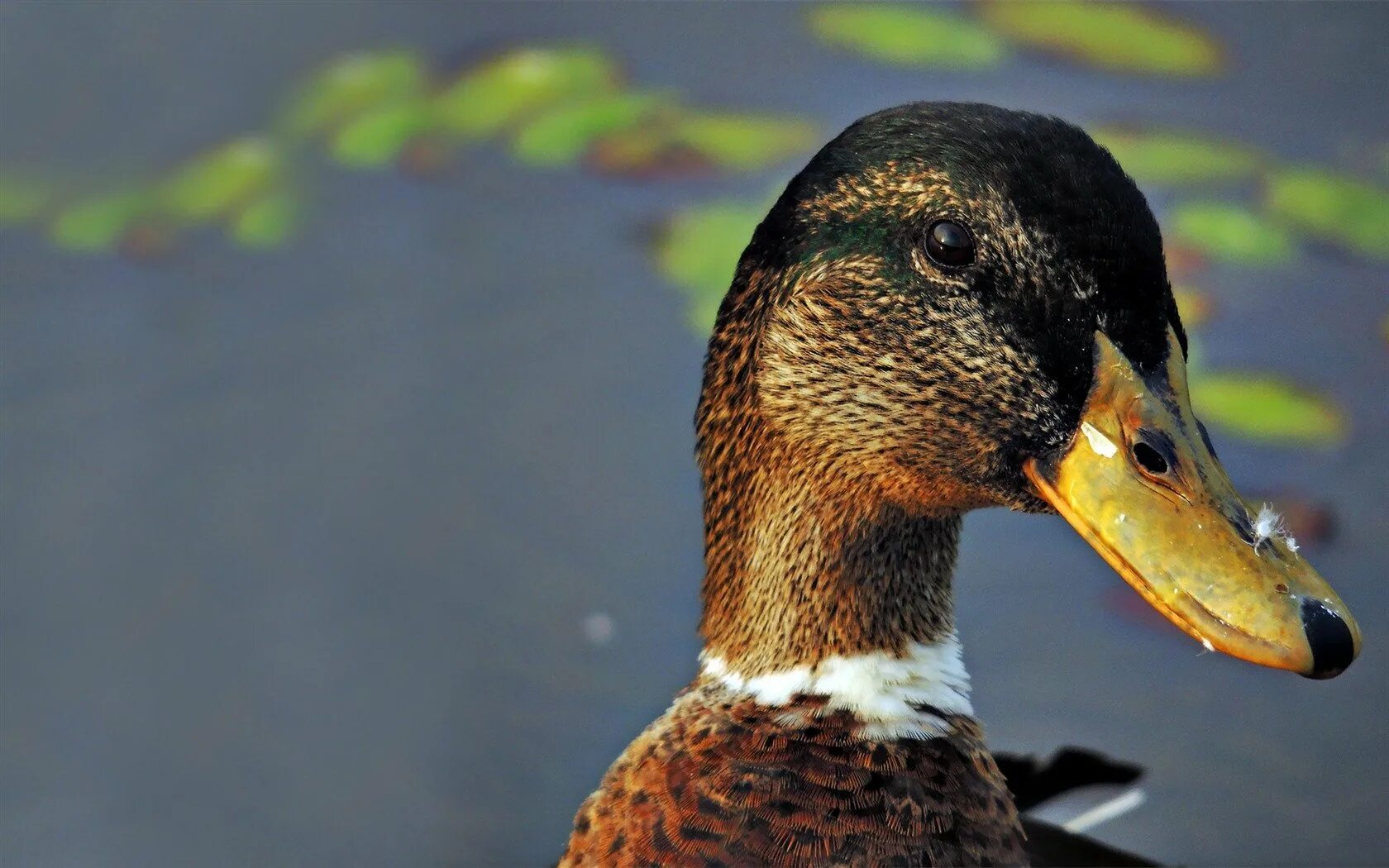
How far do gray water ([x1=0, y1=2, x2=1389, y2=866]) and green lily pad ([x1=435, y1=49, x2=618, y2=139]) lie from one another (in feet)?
0.22

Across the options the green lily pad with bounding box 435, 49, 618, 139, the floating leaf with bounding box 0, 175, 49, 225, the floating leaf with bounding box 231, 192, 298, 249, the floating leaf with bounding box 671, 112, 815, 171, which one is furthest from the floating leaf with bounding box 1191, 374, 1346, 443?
the floating leaf with bounding box 0, 175, 49, 225

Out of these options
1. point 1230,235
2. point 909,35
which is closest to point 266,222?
point 909,35

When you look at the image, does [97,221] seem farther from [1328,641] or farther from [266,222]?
[1328,641]

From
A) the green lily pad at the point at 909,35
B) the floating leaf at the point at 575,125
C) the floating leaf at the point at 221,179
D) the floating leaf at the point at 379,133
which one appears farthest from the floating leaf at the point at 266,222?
the green lily pad at the point at 909,35

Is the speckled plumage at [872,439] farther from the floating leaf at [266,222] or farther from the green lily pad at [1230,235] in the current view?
the floating leaf at [266,222]

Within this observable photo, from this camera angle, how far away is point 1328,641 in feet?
5.28

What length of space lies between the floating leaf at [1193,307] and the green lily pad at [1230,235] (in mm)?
129

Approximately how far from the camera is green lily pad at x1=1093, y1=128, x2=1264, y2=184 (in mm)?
3592

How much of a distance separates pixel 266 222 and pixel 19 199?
0.57m

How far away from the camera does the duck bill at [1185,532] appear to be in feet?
5.33

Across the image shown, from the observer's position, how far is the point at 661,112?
384cm

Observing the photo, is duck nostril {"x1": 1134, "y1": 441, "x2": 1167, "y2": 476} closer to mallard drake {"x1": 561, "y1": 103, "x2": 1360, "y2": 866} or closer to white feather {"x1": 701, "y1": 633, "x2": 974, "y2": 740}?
mallard drake {"x1": 561, "y1": 103, "x2": 1360, "y2": 866}

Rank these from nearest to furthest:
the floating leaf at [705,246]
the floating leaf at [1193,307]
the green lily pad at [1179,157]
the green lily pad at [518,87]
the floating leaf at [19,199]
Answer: the floating leaf at [1193,307], the floating leaf at [705,246], the green lily pad at [1179,157], the floating leaf at [19,199], the green lily pad at [518,87]

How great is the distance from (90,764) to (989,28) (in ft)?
7.96
